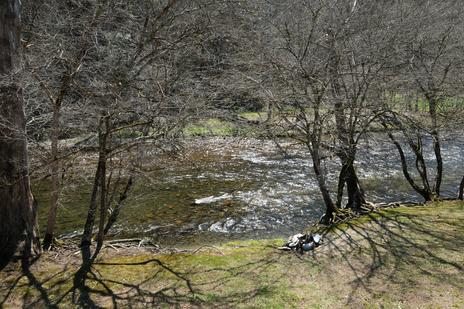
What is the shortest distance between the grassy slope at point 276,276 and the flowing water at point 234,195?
1.46 metres

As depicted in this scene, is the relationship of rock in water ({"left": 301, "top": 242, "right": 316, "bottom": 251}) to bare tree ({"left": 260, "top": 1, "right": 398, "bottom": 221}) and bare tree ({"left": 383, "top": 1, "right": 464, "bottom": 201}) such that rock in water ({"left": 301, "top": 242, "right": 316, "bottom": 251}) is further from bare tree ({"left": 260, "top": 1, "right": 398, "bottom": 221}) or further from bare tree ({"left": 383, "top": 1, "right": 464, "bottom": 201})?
bare tree ({"left": 383, "top": 1, "right": 464, "bottom": 201})

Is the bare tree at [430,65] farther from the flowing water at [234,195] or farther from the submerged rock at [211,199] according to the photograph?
the submerged rock at [211,199]

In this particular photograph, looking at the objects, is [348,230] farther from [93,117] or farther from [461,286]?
[93,117]

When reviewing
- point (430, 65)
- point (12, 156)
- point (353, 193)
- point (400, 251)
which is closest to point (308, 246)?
point (400, 251)

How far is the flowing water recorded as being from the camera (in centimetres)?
891

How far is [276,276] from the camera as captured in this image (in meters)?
5.46

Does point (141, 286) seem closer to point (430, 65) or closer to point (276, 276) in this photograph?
point (276, 276)

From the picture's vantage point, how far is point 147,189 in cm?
1162

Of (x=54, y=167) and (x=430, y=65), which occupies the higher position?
(x=430, y=65)

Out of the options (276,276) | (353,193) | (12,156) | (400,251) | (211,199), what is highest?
(12,156)

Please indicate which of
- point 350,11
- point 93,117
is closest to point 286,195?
point 350,11

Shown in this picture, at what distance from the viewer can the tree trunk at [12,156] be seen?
5602 millimetres

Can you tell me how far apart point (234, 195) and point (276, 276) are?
5933 millimetres

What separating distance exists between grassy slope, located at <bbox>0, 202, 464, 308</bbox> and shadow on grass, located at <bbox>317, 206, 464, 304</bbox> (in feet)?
0.04
